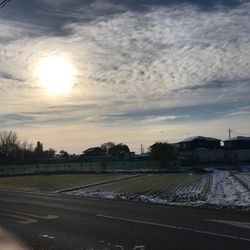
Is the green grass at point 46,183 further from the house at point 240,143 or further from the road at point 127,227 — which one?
the house at point 240,143

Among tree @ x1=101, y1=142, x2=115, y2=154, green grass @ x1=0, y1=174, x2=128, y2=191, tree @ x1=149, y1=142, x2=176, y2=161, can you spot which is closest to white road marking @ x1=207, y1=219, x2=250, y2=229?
green grass @ x1=0, y1=174, x2=128, y2=191

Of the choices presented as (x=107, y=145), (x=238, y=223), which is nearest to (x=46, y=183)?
(x=238, y=223)

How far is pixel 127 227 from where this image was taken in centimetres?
1326

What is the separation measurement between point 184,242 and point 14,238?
415cm

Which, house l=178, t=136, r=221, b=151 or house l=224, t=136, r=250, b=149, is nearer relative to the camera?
house l=224, t=136, r=250, b=149

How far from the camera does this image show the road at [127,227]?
10797mm

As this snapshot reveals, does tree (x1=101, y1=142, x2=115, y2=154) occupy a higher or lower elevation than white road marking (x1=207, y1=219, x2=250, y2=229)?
higher

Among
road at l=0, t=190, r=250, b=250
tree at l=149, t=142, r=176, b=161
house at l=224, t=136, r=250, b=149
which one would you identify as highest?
house at l=224, t=136, r=250, b=149

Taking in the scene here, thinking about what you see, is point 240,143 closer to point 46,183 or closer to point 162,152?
point 162,152

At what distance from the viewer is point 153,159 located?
260ft

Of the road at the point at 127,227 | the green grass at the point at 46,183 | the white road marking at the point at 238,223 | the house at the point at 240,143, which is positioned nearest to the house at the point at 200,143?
the house at the point at 240,143

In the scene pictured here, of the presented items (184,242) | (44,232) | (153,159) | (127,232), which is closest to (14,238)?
(44,232)

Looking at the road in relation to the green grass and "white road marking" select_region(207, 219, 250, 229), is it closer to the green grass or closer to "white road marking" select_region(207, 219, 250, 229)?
"white road marking" select_region(207, 219, 250, 229)

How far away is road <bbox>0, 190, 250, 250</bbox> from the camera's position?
10.8m
